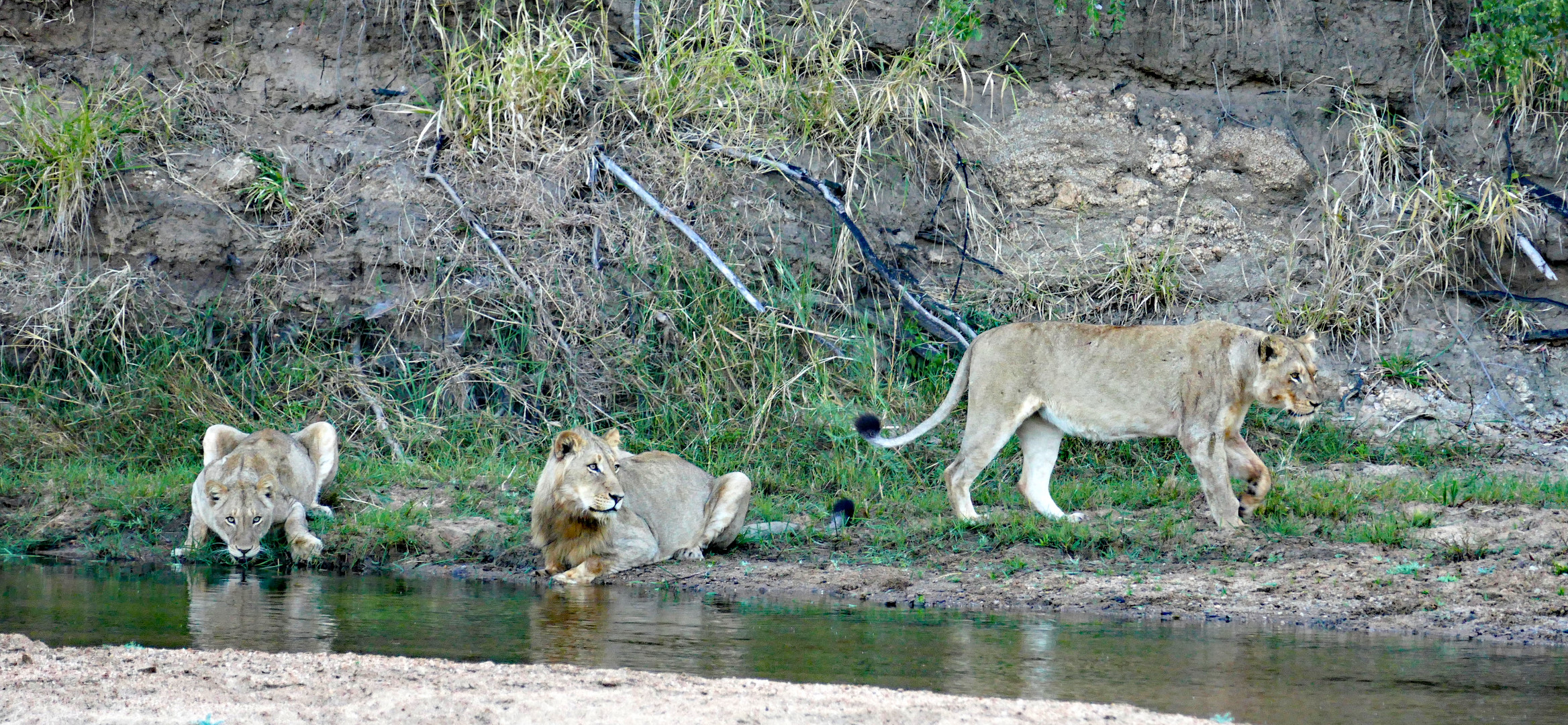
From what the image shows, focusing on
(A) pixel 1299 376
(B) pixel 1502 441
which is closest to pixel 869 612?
(A) pixel 1299 376

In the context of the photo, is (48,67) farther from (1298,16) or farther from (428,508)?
(1298,16)

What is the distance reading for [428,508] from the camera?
28.6 ft

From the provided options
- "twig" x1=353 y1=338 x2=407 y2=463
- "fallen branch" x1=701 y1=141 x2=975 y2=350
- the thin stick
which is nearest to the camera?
"twig" x1=353 y1=338 x2=407 y2=463

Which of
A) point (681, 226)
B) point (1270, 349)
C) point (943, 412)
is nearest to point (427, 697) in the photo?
point (943, 412)

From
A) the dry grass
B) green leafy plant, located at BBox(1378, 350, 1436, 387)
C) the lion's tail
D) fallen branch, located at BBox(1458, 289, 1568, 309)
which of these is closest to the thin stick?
the lion's tail

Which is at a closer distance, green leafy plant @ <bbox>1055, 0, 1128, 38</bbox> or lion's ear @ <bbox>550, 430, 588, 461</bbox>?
lion's ear @ <bbox>550, 430, 588, 461</bbox>

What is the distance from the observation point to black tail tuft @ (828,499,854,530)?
831 centimetres

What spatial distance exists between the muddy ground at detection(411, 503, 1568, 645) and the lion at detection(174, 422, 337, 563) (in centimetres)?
90

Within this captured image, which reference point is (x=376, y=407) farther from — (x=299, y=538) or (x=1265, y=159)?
(x=1265, y=159)

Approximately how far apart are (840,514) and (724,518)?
0.70 meters

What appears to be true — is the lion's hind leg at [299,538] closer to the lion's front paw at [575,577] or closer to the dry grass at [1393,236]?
the lion's front paw at [575,577]

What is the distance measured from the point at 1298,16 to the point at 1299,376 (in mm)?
5116

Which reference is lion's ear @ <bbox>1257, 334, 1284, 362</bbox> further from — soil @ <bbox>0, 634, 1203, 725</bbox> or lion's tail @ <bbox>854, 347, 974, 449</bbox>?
soil @ <bbox>0, 634, 1203, 725</bbox>

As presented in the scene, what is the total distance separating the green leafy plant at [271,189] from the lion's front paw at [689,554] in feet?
16.9
